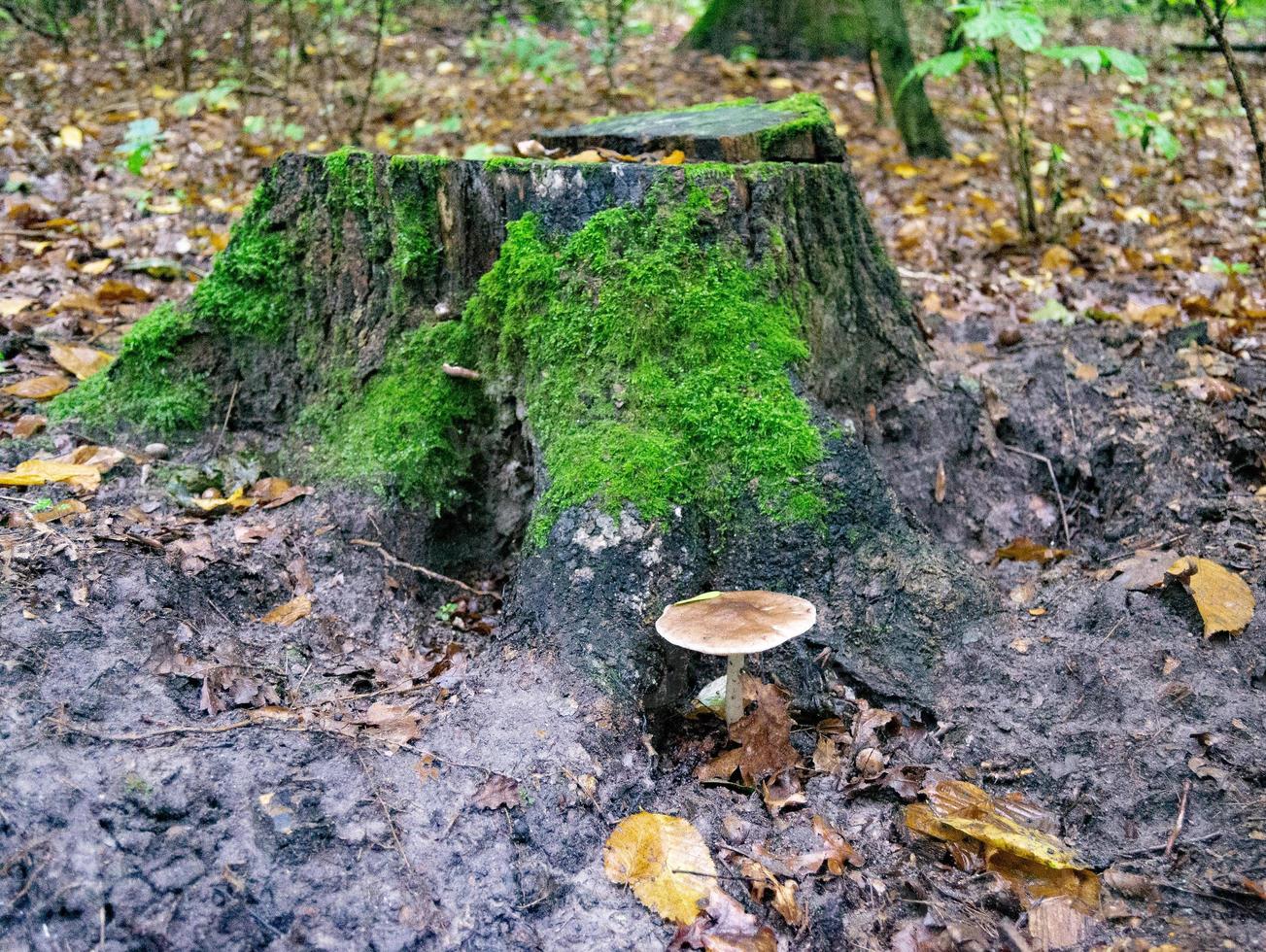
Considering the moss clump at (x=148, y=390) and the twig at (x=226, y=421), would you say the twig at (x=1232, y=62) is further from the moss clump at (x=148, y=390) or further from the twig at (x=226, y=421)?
the moss clump at (x=148, y=390)

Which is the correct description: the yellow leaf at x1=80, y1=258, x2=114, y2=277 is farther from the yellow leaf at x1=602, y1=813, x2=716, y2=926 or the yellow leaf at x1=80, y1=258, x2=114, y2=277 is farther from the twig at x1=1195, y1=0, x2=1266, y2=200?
the twig at x1=1195, y1=0, x2=1266, y2=200

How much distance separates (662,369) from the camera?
10.4ft

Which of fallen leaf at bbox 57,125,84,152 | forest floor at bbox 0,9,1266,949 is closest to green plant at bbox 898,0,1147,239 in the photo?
forest floor at bbox 0,9,1266,949

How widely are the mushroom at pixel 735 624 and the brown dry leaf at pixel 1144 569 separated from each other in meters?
1.28

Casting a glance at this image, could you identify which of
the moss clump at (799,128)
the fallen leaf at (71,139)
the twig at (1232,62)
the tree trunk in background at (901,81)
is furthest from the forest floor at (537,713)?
the tree trunk in background at (901,81)

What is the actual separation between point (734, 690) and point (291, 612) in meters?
1.55

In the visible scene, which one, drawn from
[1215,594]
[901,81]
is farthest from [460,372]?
[901,81]

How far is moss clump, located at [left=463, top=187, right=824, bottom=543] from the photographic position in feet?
10.0

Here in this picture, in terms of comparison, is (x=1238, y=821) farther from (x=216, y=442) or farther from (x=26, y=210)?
(x=26, y=210)

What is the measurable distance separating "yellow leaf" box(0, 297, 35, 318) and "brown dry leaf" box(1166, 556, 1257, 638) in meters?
5.16

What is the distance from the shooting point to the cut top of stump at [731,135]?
11.7 feet

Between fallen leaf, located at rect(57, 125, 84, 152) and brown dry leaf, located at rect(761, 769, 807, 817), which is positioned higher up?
fallen leaf, located at rect(57, 125, 84, 152)

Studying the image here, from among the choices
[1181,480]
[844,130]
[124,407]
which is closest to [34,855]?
[124,407]

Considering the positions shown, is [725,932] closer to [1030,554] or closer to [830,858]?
[830,858]
